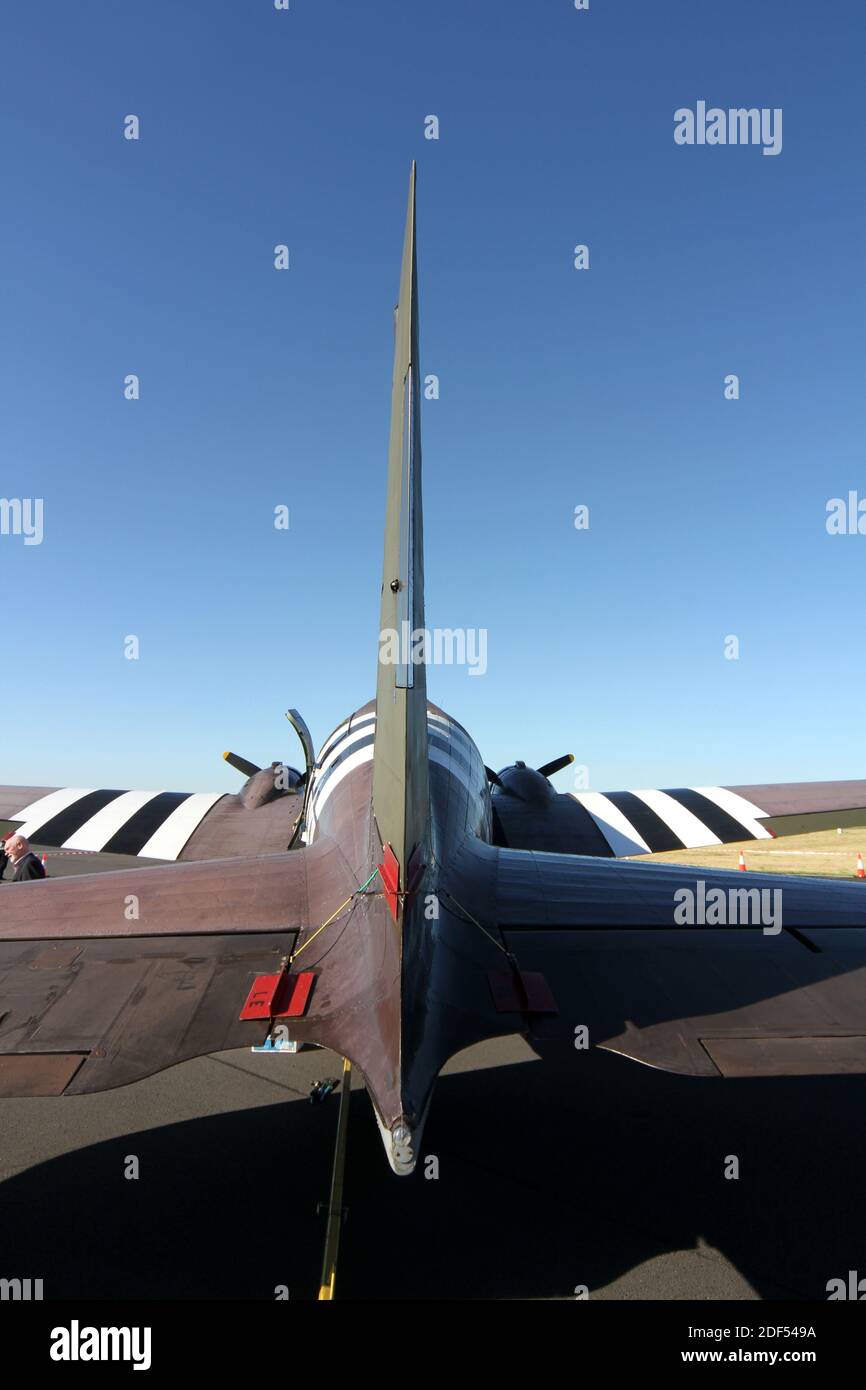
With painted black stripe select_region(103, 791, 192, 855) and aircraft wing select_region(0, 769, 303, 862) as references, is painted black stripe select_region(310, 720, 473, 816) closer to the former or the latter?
aircraft wing select_region(0, 769, 303, 862)

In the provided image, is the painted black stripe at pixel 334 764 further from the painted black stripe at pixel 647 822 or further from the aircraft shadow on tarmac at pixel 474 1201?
the painted black stripe at pixel 647 822

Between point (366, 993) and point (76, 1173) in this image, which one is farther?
point (76, 1173)

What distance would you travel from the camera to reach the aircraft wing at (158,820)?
12.2m

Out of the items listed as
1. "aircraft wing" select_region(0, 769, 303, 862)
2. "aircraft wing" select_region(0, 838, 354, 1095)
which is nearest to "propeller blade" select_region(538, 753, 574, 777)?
"aircraft wing" select_region(0, 769, 303, 862)

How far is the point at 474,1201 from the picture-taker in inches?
218

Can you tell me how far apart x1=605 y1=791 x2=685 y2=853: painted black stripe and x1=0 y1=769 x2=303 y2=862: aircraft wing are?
597 centimetres

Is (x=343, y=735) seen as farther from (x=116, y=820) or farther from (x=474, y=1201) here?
(x=116, y=820)

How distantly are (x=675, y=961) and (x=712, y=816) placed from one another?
9.52m
